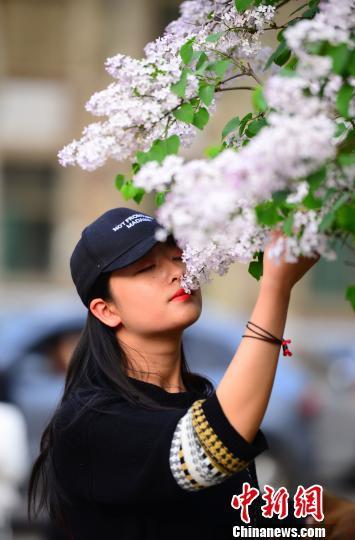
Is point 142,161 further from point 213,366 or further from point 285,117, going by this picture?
point 213,366

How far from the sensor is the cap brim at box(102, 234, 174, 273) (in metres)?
2.56

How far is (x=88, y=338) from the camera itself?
278cm

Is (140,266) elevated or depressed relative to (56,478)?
elevated

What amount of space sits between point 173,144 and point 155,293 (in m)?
0.44

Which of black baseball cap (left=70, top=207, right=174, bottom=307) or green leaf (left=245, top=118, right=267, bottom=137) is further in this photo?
black baseball cap (left=70, top=207, right=174, bottom=307)

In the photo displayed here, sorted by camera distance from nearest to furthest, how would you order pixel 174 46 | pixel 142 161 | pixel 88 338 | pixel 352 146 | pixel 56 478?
pixel 352 146
pixel 142 161
pixel 174 46
pixel 56 478
pixel 88 338

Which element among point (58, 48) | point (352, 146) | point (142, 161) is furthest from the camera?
point (58, 48)

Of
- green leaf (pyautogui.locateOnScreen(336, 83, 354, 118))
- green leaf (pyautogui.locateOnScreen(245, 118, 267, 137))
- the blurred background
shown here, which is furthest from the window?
green leaf (pyautogui.locateOnScreen(336, 83, 354, 118))

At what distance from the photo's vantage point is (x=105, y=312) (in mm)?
2711

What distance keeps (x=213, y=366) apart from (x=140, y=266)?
6.75m

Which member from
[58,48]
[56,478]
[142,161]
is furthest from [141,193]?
[58,48]

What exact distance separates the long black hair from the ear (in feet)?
0.05

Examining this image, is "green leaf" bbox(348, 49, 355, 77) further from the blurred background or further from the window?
the window

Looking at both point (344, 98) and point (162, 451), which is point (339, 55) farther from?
point (162, 451)
